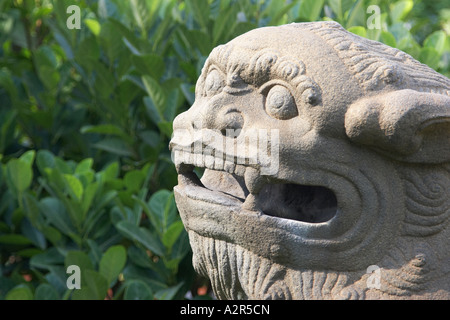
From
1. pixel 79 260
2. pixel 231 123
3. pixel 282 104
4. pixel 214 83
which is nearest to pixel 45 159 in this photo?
pixel 79 260

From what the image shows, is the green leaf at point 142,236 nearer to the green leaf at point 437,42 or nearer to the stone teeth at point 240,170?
the stone teeth at point 240,170

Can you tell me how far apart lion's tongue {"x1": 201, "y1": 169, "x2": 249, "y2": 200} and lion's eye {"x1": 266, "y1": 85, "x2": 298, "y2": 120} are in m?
0.33

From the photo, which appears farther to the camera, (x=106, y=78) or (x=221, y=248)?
(x=106, y=78)

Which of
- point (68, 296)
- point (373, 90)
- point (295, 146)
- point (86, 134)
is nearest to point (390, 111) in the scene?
point (373, 90)

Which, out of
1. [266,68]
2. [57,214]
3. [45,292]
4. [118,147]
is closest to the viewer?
[266,68]

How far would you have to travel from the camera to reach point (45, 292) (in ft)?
7.98

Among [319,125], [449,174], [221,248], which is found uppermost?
[319,125]

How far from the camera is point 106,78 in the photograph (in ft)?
9.57

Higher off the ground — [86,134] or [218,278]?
[218,278]

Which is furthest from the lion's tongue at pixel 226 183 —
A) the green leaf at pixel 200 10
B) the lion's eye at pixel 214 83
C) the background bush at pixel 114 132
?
the green leaf at pixel 200 10

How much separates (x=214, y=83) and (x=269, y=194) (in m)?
0.36

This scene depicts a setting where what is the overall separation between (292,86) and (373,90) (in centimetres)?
20

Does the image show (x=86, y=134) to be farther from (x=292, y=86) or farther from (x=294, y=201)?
(x=292, y=86)

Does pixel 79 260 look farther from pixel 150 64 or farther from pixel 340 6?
pixel 340 6
